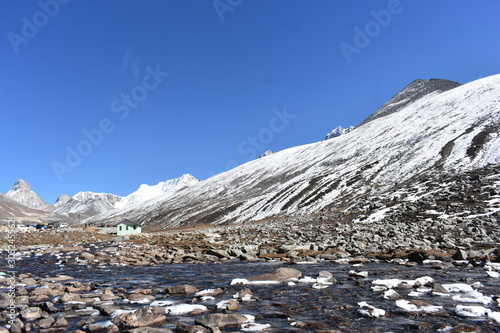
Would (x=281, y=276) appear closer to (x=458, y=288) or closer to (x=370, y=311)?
(x=370, y=311)

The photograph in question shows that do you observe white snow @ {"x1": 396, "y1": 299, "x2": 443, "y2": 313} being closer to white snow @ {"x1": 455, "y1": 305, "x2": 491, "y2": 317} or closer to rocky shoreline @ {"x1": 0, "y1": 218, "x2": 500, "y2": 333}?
rocky shoreline @ {"x1": 0, "y1": 218, "x2": 500, "y2": 333}

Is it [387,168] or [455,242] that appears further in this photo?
[387,168]

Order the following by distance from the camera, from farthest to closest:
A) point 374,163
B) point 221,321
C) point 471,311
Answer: point 374,163 → point 471,311 → point 221,321

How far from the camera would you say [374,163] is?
101 metres

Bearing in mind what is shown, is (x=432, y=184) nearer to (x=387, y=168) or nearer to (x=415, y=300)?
(x=387, y=168)

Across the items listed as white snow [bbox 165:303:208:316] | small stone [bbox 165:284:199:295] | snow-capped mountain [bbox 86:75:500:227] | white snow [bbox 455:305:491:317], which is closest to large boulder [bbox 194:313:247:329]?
white snow [bbox 165:303:208:316]

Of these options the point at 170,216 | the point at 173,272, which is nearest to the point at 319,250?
the point at 173,272

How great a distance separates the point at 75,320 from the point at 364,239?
23.7 metres

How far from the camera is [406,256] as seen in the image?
63.7ft

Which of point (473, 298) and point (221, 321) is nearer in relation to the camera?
point (221, 321)

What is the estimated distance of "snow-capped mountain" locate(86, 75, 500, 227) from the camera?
75.6m

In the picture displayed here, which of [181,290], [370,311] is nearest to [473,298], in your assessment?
[370,311]

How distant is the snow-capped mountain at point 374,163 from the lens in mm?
75562

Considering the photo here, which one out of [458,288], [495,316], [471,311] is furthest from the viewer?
[458,288]
